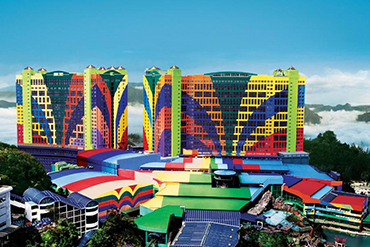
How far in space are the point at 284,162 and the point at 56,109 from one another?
164 feet

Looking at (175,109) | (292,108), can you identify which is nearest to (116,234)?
(175,109)

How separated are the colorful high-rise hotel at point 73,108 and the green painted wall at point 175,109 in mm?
12543

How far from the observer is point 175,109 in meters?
78.7

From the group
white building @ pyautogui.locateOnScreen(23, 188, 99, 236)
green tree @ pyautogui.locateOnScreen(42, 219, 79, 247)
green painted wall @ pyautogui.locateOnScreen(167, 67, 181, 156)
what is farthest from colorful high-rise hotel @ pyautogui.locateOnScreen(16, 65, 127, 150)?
green tree @ pyautogui.locateOnScreen(42, 219, 79, 247)

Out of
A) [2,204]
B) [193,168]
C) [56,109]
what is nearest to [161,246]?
[2,204]

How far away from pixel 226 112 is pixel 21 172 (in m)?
41.7

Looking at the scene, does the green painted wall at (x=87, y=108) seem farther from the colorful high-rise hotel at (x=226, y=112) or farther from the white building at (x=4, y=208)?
the white building at (x=4, y=208)

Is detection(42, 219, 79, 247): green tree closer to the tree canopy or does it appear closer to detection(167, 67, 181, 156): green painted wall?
detection(167, 67, 181, 156): green painted wall

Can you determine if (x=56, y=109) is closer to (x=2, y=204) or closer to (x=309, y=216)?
(x=2, y=204)

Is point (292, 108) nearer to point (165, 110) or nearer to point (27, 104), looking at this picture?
point (165, 110)

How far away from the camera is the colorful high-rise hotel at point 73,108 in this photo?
8144 centimetres

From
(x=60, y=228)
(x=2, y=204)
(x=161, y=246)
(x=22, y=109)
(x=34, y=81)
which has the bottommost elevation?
(x=161, y=246)

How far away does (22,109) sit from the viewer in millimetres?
85062

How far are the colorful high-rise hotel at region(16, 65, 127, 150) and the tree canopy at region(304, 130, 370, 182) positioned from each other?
48.4 metres
